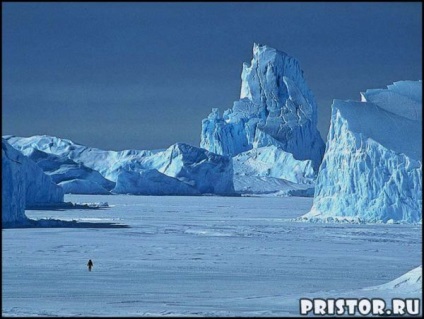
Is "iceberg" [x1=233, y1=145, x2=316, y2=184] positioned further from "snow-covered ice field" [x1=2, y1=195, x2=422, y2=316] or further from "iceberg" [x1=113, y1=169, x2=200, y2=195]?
"snow-covered ice field" [x1=2, y1=195, x2=422, y2=316]

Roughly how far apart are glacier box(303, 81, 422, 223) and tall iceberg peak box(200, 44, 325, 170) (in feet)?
193

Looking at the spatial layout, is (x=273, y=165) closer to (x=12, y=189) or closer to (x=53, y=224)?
(x=53, y=224)

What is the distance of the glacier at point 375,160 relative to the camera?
31.6 metres

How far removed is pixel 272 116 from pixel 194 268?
81.4 m

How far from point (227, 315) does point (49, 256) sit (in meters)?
9.40

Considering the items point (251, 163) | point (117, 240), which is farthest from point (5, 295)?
point (251, 163)

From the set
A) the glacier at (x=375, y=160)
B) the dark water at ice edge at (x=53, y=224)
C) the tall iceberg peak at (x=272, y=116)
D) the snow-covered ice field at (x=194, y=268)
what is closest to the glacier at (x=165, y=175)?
the tall iceberg peak at (x=272, y=116)

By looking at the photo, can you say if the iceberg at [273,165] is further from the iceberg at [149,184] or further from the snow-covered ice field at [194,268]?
the snow-covered ice field at [194,268]

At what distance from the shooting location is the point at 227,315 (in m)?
10.3

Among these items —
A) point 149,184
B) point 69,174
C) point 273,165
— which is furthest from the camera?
point 273,165

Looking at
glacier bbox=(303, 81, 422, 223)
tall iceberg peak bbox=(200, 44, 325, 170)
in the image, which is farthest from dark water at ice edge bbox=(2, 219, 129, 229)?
tall iceberg peak bbox=(200, 44, 325, 170)

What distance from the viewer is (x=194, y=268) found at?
1681 centimetres

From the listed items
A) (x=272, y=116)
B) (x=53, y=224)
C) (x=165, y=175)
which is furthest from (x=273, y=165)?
(x=53, y=224)

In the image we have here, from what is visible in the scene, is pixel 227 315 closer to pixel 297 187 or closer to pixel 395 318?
pixel 395 318
